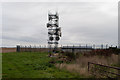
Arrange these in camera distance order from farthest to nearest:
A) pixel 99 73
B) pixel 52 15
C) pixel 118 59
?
1. pixel 52 15
2. pixel 118 59
3. pixel 99 73

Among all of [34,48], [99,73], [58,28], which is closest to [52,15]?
[58,28]

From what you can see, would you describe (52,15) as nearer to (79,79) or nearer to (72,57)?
(72,57)

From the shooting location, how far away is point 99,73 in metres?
8.52

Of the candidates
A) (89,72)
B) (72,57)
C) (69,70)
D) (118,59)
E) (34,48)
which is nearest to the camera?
(89,72)

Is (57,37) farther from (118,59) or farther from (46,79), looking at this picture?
(46,79)

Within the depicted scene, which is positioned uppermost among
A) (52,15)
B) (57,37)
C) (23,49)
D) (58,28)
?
(52,15)

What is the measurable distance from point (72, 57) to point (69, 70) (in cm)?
576

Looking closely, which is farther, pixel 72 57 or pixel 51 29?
pixel 51 29

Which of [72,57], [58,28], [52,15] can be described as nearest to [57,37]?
[58,28]

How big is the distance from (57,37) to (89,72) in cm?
2258

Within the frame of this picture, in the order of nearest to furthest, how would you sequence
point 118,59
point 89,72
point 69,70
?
point 89,72 < point 69,70 < point 118,59

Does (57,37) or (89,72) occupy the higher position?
(57,37)

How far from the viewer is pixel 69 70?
34.4 feet

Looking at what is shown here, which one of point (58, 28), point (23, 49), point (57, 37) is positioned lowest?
point (23, 49)
